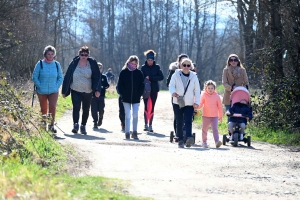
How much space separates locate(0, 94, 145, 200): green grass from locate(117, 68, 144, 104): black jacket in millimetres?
5808

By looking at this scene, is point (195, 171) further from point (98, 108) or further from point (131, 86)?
point (98, 108)

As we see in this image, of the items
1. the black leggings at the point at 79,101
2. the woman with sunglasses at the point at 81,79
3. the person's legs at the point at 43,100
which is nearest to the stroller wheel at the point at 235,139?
the woman with sunglasses at the point at 81,79

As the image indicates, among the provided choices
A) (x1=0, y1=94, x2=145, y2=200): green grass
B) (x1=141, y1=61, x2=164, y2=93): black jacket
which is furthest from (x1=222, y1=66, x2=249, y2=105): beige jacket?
(x1=0, y1=94, x2=145, y2=200): green grass

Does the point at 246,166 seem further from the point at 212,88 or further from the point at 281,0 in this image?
the point at 281,0

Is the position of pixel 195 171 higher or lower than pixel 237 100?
lower

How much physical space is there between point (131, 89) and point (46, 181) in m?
8.22

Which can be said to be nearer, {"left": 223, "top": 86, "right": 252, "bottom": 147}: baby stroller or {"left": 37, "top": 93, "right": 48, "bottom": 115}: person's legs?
{"left": 37, "top": 93, "right": 48, "bottom": 115}: person's legs

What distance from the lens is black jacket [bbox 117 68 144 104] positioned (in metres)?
15.3

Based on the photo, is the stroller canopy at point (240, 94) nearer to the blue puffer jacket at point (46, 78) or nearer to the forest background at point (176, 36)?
the forest background at point (176, 36)

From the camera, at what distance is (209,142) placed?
1562 centimetres

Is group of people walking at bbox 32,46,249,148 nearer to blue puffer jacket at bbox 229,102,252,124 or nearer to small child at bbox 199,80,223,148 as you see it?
small child at bbox 199,80,223,148

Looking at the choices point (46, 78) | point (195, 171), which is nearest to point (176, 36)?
point (46, 78)

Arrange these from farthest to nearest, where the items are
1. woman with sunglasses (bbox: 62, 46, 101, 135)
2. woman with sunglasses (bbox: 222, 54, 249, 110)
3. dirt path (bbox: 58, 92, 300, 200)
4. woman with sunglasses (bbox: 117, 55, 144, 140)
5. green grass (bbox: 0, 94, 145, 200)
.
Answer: woman with sunglasses (bbox: 222, 54, 249, 110) < woman with sunglasses (bbox: 117, 55, 144, 140) < woman with sunglasses (bbox: 62, 46, 101, 135) < dirt path (bbox: 58, 92, 300, 200) < green grass (bbox: 0, 94, 145, 200)

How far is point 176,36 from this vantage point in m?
83.2
